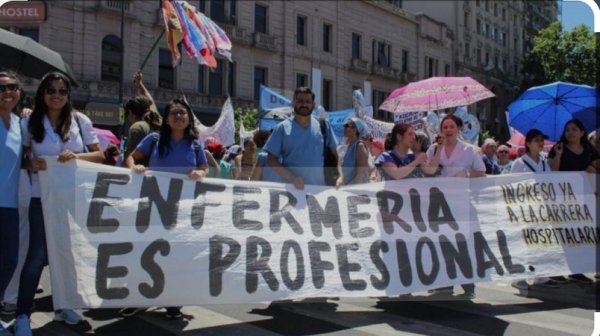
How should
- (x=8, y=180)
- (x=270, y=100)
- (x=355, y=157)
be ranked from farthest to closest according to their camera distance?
1. (x=270, y=100)
2. (x=355, y=157)
3. (x=8, y=180)

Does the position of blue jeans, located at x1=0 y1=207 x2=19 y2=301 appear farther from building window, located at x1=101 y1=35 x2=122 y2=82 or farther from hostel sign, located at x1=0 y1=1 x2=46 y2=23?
building window, located at x1=101 y1=35 x2=122 y2=82

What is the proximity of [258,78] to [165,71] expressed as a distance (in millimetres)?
6318

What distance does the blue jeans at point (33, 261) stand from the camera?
4.07 m

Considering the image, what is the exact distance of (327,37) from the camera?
126 ft

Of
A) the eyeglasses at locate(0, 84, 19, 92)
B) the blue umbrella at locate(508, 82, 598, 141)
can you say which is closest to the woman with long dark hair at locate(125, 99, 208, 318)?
the eyeglasses at locate(0, 84, 19, 92)

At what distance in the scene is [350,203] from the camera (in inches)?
207

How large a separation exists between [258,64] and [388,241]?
29.3 meters

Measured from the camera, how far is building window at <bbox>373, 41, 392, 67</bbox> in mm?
42594

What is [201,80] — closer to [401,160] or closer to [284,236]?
[401,160]

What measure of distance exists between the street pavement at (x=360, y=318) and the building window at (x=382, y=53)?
37949 millimetres

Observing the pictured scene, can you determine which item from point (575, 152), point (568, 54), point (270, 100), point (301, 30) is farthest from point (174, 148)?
point (568, 54)

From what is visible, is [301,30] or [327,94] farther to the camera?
[327,94]

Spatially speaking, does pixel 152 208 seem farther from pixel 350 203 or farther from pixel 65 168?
pixel 350 203

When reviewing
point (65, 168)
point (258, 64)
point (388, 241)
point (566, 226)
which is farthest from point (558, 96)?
point (258, 64)
